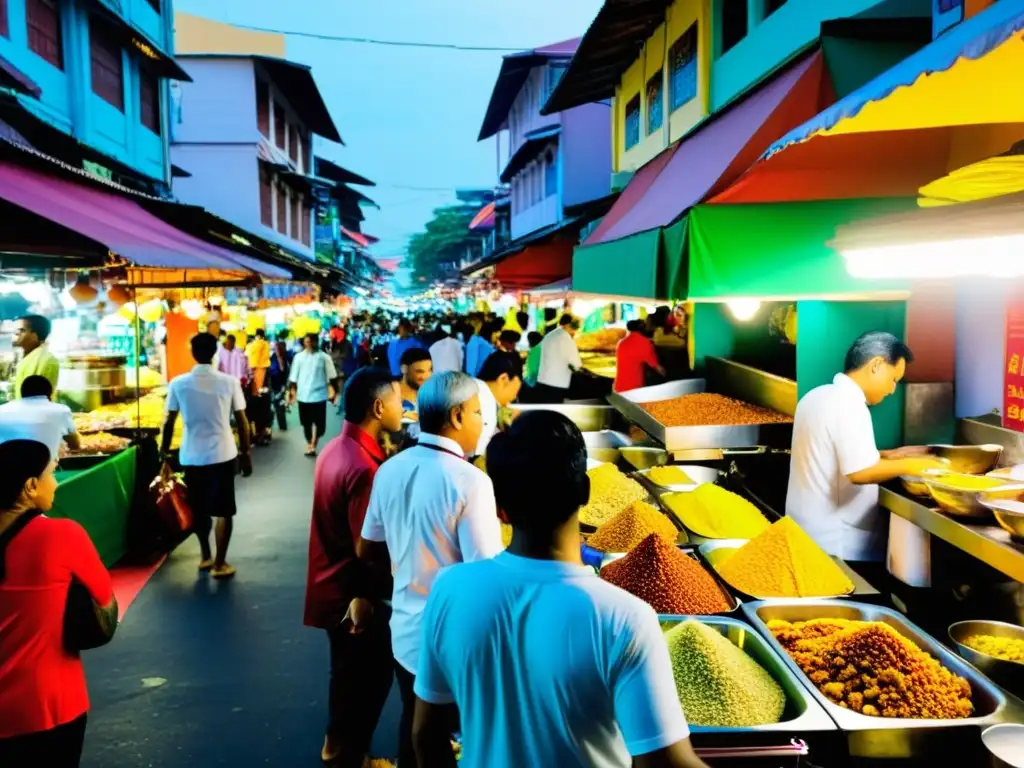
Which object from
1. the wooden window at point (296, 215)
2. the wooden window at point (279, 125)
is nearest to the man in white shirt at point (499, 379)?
the wooden window at point (279, 125)

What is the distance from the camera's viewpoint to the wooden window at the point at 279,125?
1272 inches

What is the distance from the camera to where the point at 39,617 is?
332cm

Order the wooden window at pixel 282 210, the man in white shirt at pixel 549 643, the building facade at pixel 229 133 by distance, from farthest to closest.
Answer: the wooden window at pixel 282 210, the building facade at pixel 229 133, the man in white shirt at pixel 549 643

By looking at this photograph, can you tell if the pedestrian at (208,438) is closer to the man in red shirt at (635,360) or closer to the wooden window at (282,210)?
the man in red shirt at (635,360)

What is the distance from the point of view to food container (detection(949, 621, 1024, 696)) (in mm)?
3141

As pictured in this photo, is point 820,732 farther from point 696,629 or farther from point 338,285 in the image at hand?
point 338,285

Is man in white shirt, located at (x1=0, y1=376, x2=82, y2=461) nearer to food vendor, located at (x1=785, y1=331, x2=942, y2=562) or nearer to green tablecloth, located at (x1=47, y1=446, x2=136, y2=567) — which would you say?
green tablecloth, located at (x1=47, y1=446, x2=136, y2=567)

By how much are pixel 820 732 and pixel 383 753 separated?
2703mm

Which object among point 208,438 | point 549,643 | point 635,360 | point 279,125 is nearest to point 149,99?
point 279,125

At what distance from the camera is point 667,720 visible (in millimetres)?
1822

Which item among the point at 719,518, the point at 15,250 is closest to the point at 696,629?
the point at 719,518

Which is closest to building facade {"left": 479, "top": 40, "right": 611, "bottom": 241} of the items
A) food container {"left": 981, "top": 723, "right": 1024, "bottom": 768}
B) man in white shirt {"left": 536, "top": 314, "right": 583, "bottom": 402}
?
man in white shirt {"left": 536, "top": 314, "right": 583, "bottom": 402}

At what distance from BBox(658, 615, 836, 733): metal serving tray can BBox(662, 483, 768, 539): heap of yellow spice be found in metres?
1.48

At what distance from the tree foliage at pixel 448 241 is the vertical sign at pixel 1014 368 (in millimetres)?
63228
